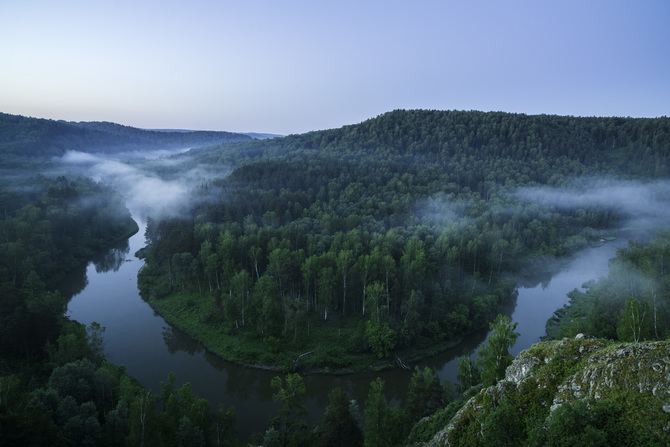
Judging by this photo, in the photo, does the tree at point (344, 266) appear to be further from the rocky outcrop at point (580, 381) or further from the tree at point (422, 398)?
the rocky outcrop at point (580, 381)

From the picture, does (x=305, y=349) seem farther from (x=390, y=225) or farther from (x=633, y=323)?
(x=390, y=225)

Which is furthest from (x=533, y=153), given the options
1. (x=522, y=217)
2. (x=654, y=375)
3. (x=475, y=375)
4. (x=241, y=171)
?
(x=654, y=375)

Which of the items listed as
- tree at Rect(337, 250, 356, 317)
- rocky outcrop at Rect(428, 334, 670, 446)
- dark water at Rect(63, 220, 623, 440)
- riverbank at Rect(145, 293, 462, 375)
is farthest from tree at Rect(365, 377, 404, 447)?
tree at Rect(337, 250, 356, 317)

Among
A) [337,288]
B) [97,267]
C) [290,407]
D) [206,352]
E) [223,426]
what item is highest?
[337,288]

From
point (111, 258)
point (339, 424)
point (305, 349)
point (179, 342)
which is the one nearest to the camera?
point (339, 424)

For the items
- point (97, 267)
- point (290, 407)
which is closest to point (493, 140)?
point (97, 267)

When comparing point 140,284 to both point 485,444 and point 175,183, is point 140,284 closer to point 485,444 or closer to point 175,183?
point 485,444

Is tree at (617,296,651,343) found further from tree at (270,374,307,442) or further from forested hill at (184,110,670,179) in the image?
forested hill at (184,110,670,179)
